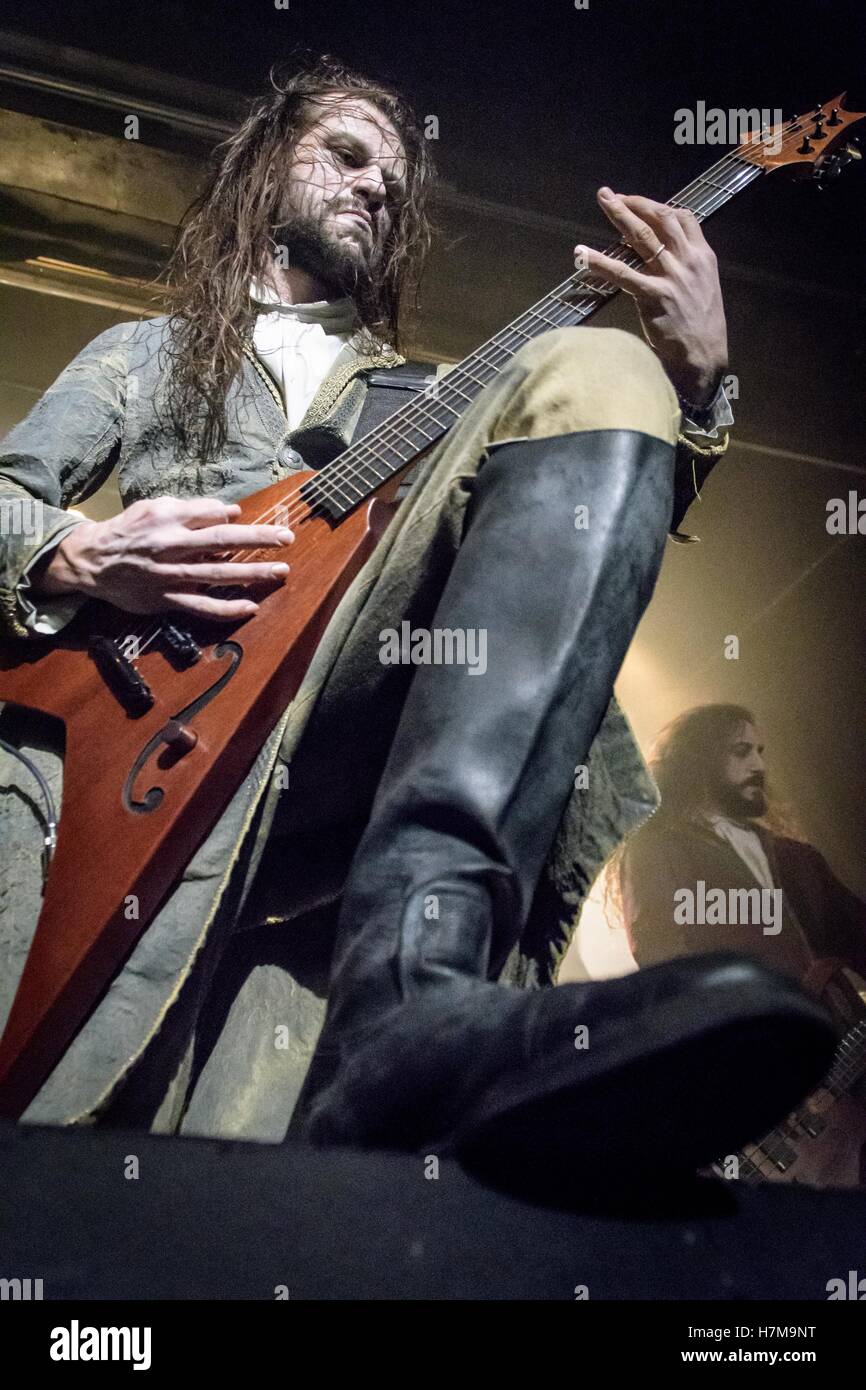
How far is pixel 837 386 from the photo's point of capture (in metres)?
3.55

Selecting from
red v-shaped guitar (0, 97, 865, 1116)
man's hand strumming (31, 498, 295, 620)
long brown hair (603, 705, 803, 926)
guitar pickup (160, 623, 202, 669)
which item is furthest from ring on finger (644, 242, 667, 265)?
long brown hair (603, 705, 803, 926)

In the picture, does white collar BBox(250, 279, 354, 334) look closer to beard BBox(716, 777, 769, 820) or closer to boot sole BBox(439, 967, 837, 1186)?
boot sole BBox(439, 967, 837, 1186)

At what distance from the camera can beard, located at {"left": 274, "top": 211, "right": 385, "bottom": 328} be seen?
1.61m

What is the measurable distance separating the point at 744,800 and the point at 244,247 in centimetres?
287

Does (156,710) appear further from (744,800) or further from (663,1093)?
(744,800)

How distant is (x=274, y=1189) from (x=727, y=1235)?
0.80 ft

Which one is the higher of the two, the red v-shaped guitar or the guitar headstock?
the guitar headstock

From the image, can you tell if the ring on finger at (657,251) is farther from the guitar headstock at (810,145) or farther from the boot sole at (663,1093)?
the boot sole at (663,1093)

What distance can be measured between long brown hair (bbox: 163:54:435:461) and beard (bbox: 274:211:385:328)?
0.04 m

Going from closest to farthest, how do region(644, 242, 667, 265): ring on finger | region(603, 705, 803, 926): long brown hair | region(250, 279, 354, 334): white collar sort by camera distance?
region(644, 242, 667, 265): ring on finger, region(250, 279, 354, 334): white collar, region(603, 705, 803, 926): long brown hair

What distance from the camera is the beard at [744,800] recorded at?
3.85m

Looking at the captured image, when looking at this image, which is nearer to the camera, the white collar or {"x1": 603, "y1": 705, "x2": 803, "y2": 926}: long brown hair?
the white collar

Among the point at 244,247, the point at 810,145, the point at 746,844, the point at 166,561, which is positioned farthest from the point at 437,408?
the point at 746,844
